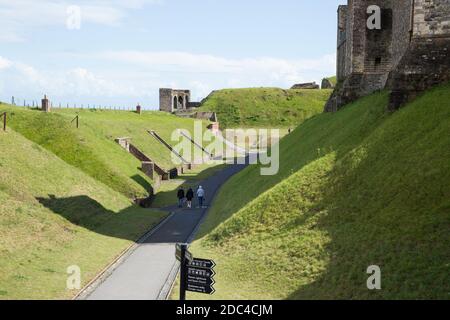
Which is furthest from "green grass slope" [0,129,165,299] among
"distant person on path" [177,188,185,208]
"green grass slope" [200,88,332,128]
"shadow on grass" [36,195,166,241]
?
"green grass slope" [200,88,332,128]

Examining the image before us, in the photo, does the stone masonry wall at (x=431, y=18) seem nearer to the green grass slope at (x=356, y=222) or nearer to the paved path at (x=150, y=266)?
the green grass slope at (x=356, y=222)

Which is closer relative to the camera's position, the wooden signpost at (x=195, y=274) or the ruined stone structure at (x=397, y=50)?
the wooden signpost at (x=195, y=274)

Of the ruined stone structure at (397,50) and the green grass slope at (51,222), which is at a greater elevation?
the ruined stone structure at (397,50)

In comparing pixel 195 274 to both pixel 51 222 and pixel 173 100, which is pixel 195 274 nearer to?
pixel 51 222

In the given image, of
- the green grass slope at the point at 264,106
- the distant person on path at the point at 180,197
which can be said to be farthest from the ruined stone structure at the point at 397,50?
the green grass slope at the point at 264,106

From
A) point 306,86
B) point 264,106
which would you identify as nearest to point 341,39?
point 264,106

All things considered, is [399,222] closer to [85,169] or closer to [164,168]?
[85,169]

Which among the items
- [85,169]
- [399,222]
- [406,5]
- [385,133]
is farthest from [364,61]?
[85,169]

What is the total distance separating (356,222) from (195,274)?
24.3 ft

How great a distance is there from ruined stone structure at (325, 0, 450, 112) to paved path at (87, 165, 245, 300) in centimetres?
1124

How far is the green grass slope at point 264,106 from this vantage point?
9238 centimetres

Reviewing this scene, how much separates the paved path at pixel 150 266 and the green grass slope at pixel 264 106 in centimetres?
6470

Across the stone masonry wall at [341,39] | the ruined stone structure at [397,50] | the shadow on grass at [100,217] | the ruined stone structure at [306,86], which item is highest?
the ruined stone structure at [306,86]

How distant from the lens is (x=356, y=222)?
1653 centimetres
